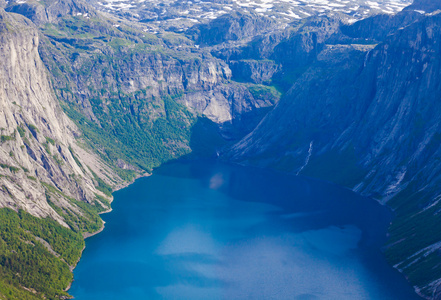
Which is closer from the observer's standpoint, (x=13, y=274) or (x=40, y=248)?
(x=13, y=274)

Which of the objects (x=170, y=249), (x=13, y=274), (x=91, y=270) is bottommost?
(x=13, y=274)

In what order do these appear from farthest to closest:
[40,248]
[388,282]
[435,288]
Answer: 1. [40,248]
2. [388,282]
3. [435,288]

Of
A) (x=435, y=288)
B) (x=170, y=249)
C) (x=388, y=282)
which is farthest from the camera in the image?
(x=170, y=249)

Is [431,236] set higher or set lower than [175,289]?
higher

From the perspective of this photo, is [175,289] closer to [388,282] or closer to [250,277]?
[250,277]

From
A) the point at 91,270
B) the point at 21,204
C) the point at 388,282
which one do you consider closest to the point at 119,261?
the point at 91,270

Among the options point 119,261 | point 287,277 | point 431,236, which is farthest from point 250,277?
point 431,236
